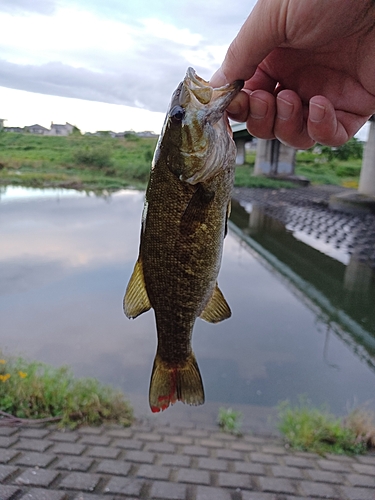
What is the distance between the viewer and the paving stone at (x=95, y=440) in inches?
177

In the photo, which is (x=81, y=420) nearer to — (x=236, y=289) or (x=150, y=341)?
(x=150, y=341)

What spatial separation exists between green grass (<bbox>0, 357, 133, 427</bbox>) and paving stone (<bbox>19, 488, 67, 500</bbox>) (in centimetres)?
135

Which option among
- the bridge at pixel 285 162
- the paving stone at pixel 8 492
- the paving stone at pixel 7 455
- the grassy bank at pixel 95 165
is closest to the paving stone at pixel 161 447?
the paving stone at pixel 7 455

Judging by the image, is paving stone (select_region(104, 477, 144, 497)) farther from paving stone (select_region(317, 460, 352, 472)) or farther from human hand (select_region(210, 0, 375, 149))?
human hand (select_region(210, 0, 375, 149))

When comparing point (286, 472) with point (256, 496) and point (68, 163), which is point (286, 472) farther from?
Answer: point (68, 163)

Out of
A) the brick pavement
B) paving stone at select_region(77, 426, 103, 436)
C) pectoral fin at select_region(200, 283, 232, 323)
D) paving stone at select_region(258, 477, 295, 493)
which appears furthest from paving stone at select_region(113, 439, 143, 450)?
pectoral fin at select_region(200, 283, 232, 323)

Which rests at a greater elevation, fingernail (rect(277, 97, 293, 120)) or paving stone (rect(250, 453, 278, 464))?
fingernail (rect(277, 97, 293, 120))

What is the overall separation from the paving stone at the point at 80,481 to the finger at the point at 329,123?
3215 millimetres

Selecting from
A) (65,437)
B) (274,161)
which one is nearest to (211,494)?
(65,437)

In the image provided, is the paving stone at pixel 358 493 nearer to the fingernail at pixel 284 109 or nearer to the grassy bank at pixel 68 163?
the fingernail at pixel 284 109

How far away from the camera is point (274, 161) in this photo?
37.2m

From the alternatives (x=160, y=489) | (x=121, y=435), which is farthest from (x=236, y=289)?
(x=160, y=489)

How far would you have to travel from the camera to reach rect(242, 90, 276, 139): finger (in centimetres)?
246

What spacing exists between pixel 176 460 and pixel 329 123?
3.36 meters
